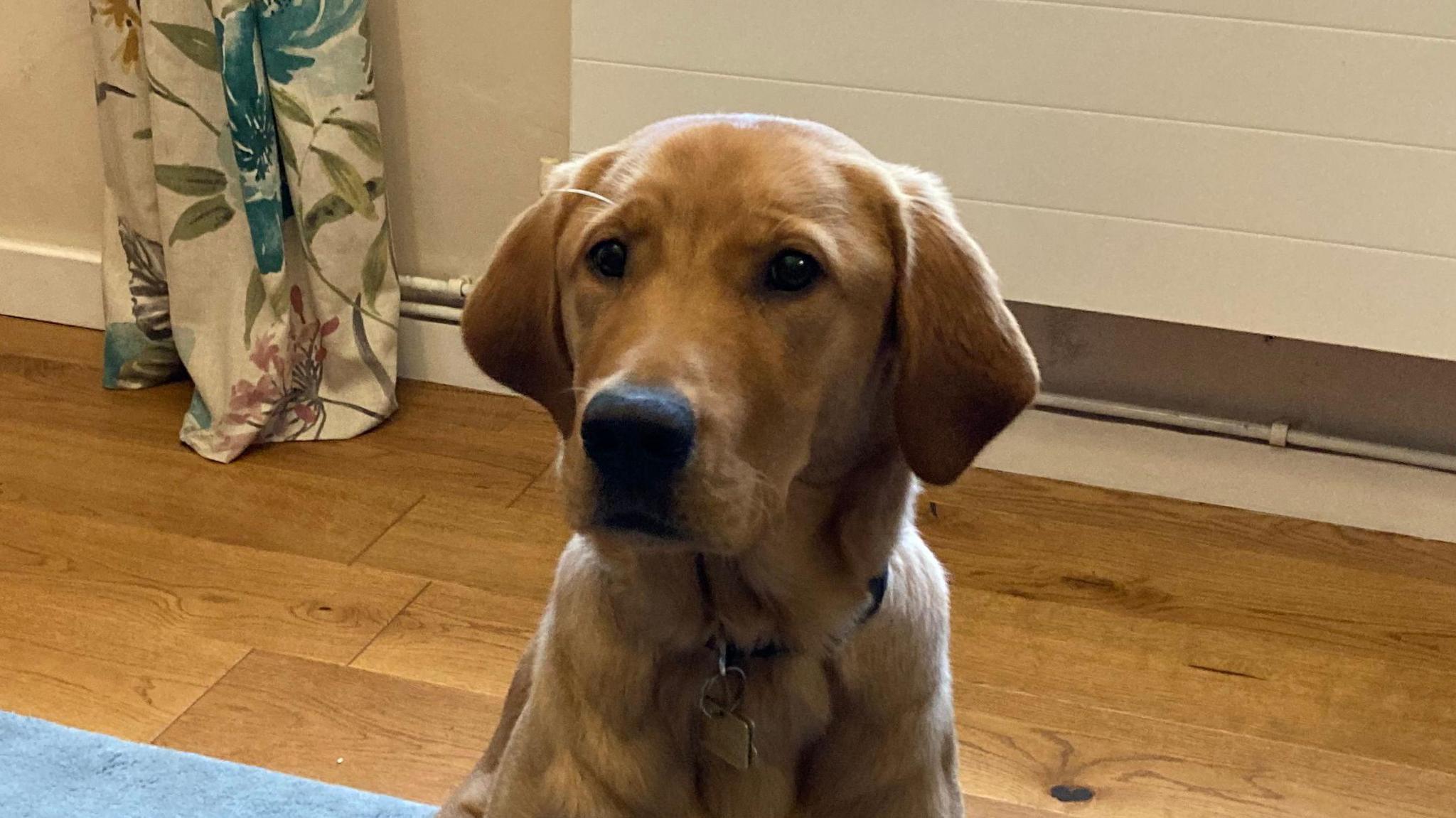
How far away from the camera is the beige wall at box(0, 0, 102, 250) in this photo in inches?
115

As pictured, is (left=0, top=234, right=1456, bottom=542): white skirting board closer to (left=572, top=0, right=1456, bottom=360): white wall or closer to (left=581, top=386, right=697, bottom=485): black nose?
(left=572, top=0, right=1456, bottom=360): white wall

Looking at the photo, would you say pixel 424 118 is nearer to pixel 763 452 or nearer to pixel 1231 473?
pixel 1231 473

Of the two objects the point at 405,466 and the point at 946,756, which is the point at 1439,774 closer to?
the point at 946,756

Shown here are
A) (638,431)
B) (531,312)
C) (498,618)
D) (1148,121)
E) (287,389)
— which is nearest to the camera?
(638,431)

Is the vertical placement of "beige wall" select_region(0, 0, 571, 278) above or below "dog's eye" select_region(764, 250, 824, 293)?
below

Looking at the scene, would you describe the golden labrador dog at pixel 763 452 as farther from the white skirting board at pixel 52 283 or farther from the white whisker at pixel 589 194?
the white skirting board at pixel 52 283

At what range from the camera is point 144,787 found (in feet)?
5.59

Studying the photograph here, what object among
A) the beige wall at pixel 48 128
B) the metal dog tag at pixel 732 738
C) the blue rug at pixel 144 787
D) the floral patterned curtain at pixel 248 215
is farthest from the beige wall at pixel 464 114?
the metal dog tag at pixel 732 738

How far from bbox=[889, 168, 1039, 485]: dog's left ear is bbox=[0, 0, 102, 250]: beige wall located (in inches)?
92.7

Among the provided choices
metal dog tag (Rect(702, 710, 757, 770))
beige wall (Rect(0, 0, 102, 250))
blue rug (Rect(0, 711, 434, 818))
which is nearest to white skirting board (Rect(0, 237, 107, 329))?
beige wall (Rect(0, 0, 102, 250))

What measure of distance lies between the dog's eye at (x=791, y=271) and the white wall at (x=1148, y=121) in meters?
1.29

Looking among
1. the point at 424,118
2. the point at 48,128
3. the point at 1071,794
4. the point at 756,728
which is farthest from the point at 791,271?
the point at 48,128

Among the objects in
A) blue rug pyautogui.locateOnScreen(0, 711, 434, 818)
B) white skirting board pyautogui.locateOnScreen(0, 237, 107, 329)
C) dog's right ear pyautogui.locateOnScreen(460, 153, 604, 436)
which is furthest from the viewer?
white skirting board pyautogui.locateOnScreen(0, 237, 107, 329)

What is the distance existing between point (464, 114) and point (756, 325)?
1845mm
